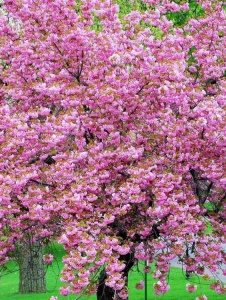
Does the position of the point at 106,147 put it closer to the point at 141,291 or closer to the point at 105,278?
the point at 105,278

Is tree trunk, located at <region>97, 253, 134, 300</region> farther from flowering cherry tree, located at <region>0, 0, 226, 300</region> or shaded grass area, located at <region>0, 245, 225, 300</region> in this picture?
shaded grass area, located at <region>0, 245, 225, 300</region>

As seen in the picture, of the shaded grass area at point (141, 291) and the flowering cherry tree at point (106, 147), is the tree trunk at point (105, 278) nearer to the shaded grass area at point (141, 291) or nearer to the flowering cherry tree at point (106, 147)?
the flowering cherry tree at point (106, 147)

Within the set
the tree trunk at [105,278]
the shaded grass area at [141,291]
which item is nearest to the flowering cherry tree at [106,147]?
the tree trunk at [105,278]

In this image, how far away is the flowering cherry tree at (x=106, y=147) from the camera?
30.3 feet

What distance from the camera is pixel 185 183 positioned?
10289 mm

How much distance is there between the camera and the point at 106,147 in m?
10.0

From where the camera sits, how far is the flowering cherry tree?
9242mm

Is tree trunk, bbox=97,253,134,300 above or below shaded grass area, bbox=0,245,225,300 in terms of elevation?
above

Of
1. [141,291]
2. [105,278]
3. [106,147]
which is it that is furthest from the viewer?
[141,291]

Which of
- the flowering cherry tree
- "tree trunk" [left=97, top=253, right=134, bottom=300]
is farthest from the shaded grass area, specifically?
the flowering cherry tree

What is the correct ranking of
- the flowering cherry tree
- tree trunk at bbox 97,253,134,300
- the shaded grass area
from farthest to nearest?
1. the shaded grass area
2. tree trunk at bbox 97,253,134,300
3. the flowering cherry tree

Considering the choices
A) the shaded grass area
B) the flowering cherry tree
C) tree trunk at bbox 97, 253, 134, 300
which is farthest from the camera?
the shaded grass area

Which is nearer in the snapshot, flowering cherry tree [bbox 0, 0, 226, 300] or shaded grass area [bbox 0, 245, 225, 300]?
flowering cherry tree [bbox 0, 0, 226, 300]

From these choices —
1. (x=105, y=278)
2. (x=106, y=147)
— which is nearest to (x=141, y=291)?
(x=105, y=278)
